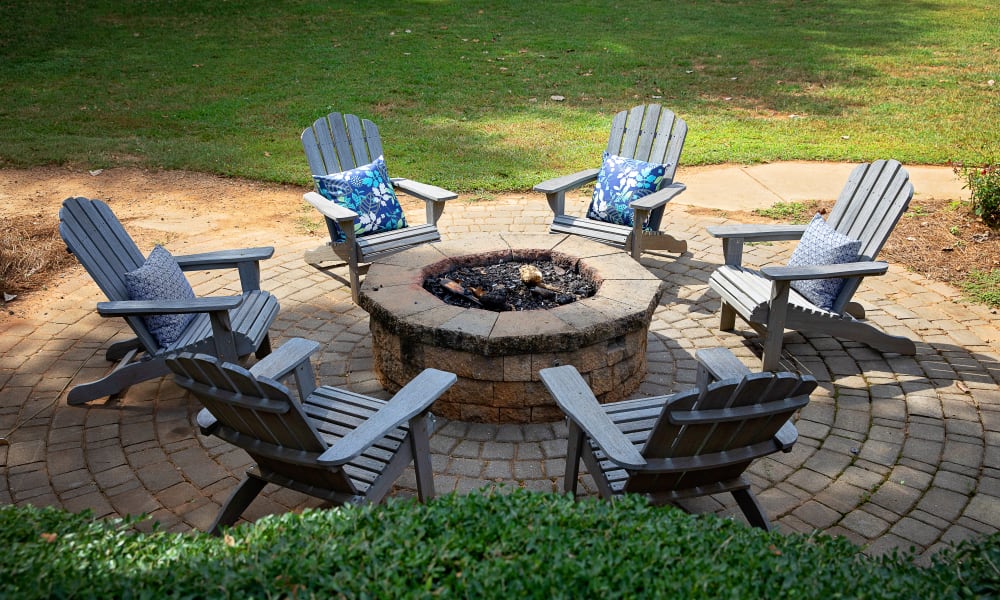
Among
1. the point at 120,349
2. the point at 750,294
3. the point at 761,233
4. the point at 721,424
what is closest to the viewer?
Answer: the point at 721,424

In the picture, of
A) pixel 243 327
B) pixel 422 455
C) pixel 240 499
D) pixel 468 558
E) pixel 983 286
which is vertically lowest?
pixel 983 286

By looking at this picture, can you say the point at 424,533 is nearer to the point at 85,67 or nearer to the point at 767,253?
the point at 767,253

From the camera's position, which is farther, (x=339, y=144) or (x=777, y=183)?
(x=777, y=183)

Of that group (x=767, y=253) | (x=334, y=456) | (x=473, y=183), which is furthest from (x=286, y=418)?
(x=473, y=183)

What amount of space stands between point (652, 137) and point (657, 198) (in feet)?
2.55

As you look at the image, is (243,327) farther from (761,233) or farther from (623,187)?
(761,233)

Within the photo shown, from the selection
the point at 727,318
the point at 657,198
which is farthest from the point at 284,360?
the point at 657,198

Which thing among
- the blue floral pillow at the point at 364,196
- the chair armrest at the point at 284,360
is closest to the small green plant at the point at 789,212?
the blue floral pillow at the point at 364,196

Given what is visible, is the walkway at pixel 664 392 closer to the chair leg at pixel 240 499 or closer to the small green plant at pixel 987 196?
the chair leg at pixel 240 499

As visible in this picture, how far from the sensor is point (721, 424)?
108 inches

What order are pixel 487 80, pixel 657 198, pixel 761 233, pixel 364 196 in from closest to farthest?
1. pixel 761 233
2. pixel 657 198
3. pixel 364 196
4. pixel 487 80

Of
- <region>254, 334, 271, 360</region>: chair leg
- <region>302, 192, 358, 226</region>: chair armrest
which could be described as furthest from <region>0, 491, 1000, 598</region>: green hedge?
Result: <region>302, 192, 358, 226</region>: chair armrest

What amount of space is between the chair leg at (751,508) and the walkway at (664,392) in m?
0.19

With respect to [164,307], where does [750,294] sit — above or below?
below
